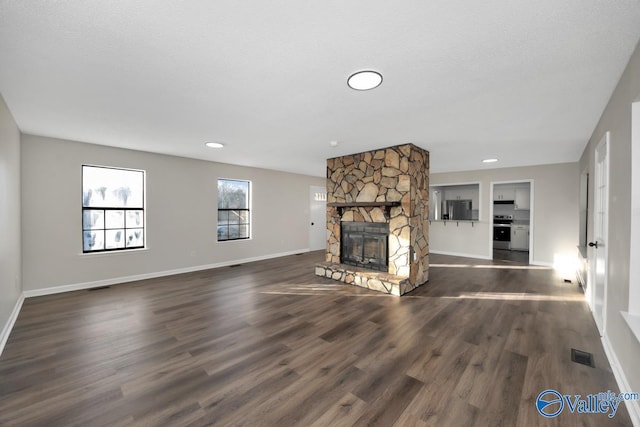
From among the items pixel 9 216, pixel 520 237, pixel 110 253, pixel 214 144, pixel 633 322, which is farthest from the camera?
pixel 520 237

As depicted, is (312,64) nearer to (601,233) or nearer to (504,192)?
(601,233)

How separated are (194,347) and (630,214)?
3.59 meters

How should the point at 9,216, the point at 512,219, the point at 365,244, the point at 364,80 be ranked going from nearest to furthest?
the point at 364,80, the point at 9,216, the point at 365,244, the point at 512,219

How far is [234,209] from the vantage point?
21.0 feet

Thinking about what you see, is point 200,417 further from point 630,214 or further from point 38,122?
point 38,122

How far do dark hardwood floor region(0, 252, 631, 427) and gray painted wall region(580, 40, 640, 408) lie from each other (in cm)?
29

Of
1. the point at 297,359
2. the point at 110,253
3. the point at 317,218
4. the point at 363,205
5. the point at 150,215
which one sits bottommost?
the point at 297,359

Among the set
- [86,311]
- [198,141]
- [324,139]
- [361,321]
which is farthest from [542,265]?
[86,311]

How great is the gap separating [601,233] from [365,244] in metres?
3.00

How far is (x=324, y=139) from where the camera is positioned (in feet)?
12.9

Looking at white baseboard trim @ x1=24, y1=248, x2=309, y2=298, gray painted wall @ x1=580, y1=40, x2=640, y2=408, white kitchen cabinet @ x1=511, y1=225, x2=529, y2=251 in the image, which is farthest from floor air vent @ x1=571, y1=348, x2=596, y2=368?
white kitchen cabinet @ x1=511, y1=225, x2=529, y2=251

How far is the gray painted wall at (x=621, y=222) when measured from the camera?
1761 millimetres

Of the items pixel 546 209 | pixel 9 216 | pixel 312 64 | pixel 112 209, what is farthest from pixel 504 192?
pixel 9 216

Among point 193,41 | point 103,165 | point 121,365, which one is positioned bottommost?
point 121,365
